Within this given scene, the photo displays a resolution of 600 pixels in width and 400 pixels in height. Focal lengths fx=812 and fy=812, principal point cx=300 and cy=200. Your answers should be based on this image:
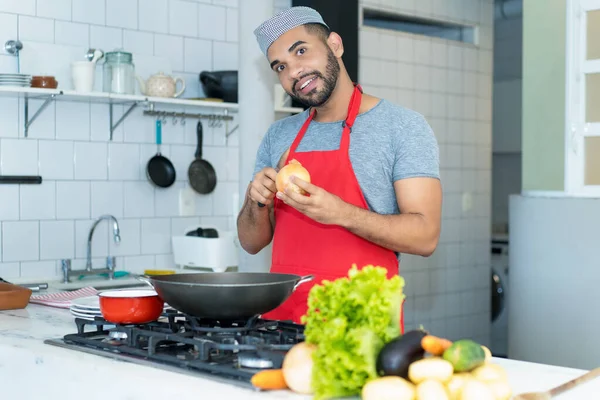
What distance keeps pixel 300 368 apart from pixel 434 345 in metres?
0.23

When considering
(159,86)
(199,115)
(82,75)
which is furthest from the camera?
(199,115)

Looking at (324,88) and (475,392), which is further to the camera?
(324,88)

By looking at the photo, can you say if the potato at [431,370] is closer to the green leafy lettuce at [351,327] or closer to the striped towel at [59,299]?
the green leafy lettuce at [351,327]

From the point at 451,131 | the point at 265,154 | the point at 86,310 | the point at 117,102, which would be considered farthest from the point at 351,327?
the point at 451,131

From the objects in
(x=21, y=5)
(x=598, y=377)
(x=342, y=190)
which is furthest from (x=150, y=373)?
(x=21, y=5)

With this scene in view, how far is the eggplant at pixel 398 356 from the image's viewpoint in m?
1.26

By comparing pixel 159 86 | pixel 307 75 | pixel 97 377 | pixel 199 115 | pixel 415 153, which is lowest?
pixel 97 377

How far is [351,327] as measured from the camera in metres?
1.29

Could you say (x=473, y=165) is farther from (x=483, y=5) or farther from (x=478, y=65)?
(x=483, y=5)

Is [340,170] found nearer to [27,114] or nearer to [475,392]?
[475,392]

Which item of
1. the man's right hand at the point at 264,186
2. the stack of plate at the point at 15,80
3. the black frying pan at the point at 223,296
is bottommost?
the black frying pan at the point at 223,296

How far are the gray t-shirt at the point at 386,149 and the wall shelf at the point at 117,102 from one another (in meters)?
1.68

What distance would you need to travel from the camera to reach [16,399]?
1920mm

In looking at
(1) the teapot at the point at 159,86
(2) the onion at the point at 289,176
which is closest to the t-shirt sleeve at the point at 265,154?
(2) the onion at the point at 289,176
